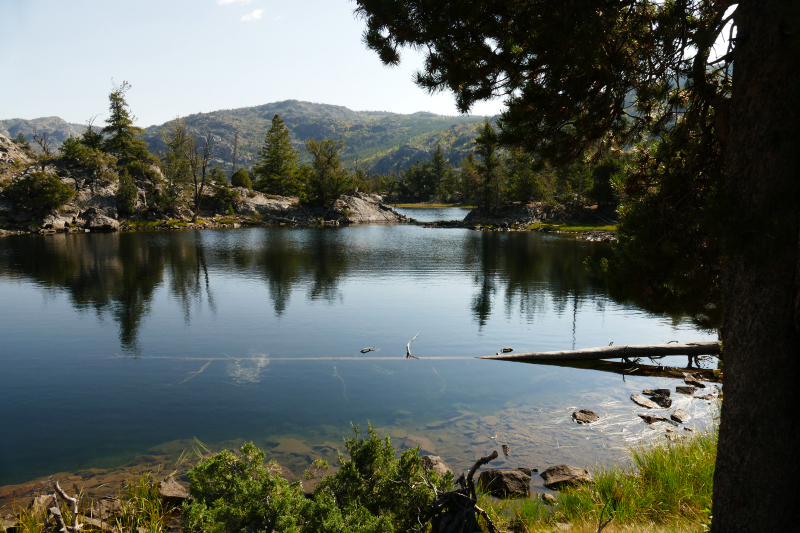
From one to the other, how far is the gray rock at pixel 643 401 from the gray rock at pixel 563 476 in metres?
4.40

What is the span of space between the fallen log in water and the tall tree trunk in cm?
1047

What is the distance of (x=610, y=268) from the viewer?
698cm

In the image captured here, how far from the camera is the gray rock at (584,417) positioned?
11.2 m

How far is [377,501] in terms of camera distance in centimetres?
A: 596

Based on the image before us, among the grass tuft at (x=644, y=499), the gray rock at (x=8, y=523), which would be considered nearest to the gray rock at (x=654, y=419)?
the grass tuft at (x=644, y=499)

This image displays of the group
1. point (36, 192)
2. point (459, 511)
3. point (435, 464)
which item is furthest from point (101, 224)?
point (459, 511)

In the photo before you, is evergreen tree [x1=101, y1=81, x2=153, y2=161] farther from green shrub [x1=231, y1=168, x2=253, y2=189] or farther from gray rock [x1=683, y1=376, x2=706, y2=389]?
gray rock [x1=683, y1=376, x2=706, y2=389]

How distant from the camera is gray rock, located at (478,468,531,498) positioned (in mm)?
8039

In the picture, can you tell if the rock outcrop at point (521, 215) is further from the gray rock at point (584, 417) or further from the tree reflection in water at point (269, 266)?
the gray rock at point (584, 417)

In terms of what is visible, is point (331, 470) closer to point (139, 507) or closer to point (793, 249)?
point (139, 507)

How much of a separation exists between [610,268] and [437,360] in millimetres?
9516

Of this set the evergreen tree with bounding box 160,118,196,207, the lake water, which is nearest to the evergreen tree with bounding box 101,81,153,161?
the evergreen tree with bounding box 160,118,196,207

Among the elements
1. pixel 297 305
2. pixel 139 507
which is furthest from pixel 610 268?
pixel 297 305

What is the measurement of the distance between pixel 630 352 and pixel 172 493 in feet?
43.8
